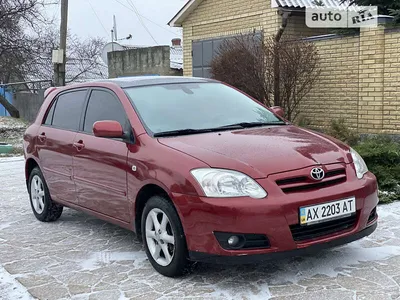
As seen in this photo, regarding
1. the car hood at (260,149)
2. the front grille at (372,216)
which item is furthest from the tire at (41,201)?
the front grille at (372,216)

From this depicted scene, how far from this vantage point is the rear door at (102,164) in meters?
4.77

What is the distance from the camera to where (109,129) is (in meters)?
4.63

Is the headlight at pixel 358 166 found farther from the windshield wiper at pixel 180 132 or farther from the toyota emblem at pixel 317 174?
the windshield wiper at pixel 180 132

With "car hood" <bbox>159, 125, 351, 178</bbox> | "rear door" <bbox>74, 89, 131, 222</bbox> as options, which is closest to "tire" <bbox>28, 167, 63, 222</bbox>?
"rear door" <bbox>74, 89, 131, 222</bbox>

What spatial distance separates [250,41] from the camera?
1145cm

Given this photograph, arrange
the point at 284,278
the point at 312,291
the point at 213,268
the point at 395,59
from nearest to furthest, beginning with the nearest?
the point at 312,291
the point at 284,278
the point at 213,268
the point at 395,59

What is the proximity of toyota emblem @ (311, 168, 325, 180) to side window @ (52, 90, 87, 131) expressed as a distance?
271 centimetres

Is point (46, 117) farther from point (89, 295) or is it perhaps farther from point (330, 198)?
point (330, 198)

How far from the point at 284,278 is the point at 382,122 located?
6.04m

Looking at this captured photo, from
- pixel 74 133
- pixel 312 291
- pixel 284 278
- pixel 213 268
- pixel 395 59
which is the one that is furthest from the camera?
pixel 395 59

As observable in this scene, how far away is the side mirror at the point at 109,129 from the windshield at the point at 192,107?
0.76ft

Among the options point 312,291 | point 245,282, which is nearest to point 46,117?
point 245,282

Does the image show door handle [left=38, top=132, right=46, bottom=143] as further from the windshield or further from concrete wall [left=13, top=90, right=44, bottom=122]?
concrete wall [left=13, top=90, right=44, bottom=122]

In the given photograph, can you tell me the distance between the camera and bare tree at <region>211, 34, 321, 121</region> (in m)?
10.3
